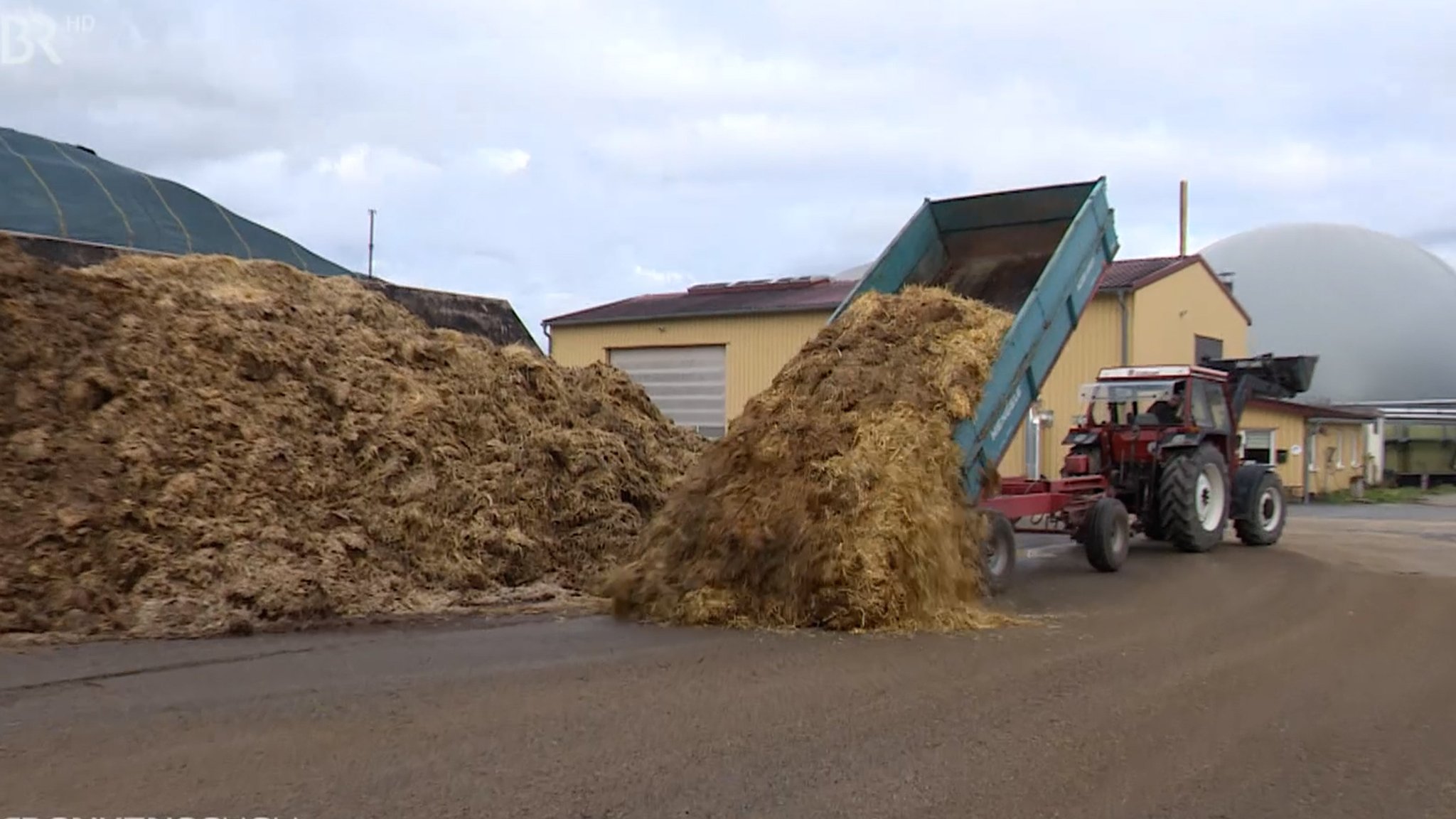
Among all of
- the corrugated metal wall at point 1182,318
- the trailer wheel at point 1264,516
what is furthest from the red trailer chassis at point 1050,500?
the corrugated metal wall at point 1182,318

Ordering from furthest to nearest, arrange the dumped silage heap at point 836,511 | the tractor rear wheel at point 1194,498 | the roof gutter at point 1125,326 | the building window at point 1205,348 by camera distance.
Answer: the building window at point 1205,348, the roof gutter at point 1125,326, the tractor rear wheel at point 1194,498, the dumped silage heap at point 836,511

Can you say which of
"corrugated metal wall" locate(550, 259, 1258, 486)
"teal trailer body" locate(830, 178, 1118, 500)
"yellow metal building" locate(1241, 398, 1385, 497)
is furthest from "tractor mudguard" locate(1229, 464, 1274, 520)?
"yellow metal building" locate(1241, 398, 1385, 497)

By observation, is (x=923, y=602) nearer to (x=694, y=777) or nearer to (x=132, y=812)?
(x=694, y=777)

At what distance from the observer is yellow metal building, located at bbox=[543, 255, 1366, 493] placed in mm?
25734

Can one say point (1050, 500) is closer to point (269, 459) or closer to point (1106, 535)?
point (1106, 535)

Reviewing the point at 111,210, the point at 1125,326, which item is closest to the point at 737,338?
the point at 1125,326

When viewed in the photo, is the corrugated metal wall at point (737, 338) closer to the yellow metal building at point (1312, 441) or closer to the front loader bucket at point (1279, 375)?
the yellow metal building at point (1312, 441)

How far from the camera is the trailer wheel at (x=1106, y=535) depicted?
40.5 feet

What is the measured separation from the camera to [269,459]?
10031 mm

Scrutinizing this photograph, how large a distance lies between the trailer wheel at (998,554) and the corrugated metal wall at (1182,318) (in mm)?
16048

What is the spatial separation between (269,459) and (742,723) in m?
5.49

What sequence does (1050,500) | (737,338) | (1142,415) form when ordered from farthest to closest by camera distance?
(737,338) < (1142,415) < (1050,500)

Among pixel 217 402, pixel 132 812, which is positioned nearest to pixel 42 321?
pixel 217 402

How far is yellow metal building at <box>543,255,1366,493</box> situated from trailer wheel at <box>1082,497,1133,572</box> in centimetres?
1129
